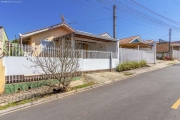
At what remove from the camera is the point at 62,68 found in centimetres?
628

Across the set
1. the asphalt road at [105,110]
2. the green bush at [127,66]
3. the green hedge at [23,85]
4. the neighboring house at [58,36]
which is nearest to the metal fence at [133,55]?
the green bush at [127,66]

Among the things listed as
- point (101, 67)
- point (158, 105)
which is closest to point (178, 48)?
point (101, 67)

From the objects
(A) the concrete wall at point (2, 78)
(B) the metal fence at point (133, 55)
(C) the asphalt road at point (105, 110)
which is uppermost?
(B) the metal fence at point (133, 55)

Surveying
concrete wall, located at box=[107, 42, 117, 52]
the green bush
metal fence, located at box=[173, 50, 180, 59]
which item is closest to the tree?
the green bush

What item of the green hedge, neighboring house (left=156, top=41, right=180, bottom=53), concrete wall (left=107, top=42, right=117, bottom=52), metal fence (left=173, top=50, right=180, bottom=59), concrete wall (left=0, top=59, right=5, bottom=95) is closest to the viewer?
concrete wall (left=0, top=59, right=5, bottom=95)

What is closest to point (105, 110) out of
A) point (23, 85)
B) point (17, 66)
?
point (23, 85)

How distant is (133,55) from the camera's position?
599 inches

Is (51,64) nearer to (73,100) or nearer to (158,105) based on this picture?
(73,100)

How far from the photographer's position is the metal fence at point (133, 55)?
13.9 metres

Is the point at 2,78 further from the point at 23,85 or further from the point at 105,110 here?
the point at 105,110

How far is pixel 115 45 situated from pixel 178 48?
98.0ft

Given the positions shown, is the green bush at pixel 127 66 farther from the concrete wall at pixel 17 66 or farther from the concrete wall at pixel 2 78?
the concrete wall at pixel 2 78

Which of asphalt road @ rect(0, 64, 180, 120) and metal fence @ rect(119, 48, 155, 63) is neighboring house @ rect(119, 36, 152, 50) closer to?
metal fence @ rect(119, 48, 155, 63)

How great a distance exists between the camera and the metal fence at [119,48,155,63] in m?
13.9
